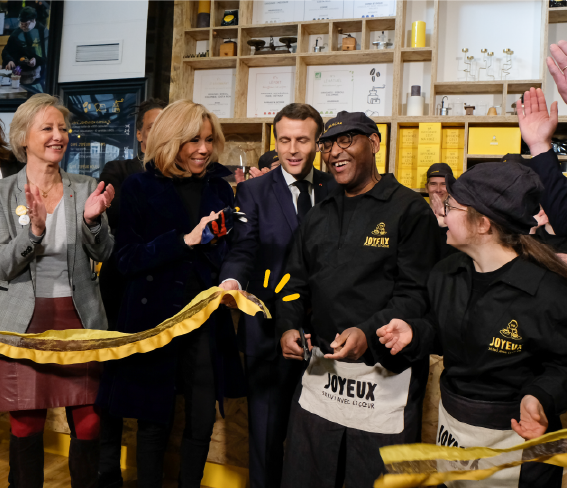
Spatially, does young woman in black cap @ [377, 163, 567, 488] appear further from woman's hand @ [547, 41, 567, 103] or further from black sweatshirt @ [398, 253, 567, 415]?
woman's hand @ [547, 41, 567, 103]

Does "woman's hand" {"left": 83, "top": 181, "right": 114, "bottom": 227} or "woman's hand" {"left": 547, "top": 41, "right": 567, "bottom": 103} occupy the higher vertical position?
"woman's hand" {"left": 547, "top": 41, "right": 567, "bottom": 103}

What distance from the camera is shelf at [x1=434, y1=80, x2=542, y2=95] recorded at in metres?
4.74

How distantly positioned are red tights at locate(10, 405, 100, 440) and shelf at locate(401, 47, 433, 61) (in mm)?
4166

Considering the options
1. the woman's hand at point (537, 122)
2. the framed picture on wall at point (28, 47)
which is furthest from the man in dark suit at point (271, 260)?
the framed picture on wall at point (28, 47)

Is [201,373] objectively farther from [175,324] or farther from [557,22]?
[557,22]

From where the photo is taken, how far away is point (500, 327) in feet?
4.78

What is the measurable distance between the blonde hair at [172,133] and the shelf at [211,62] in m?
3.60

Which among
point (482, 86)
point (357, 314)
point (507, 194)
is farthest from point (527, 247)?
point (482, 86)

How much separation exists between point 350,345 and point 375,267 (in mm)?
301

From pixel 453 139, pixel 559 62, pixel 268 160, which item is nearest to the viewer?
pixel 559 62

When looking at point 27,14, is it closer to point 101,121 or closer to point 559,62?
point 101,121

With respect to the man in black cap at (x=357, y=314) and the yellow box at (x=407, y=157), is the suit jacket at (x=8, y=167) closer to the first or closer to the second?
the man in black cap at (x=357, y=314)

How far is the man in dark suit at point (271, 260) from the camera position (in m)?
2.09

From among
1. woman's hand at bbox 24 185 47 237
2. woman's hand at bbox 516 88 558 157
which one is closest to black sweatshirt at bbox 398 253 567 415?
woman's hand at bbox 516 88 558 157
